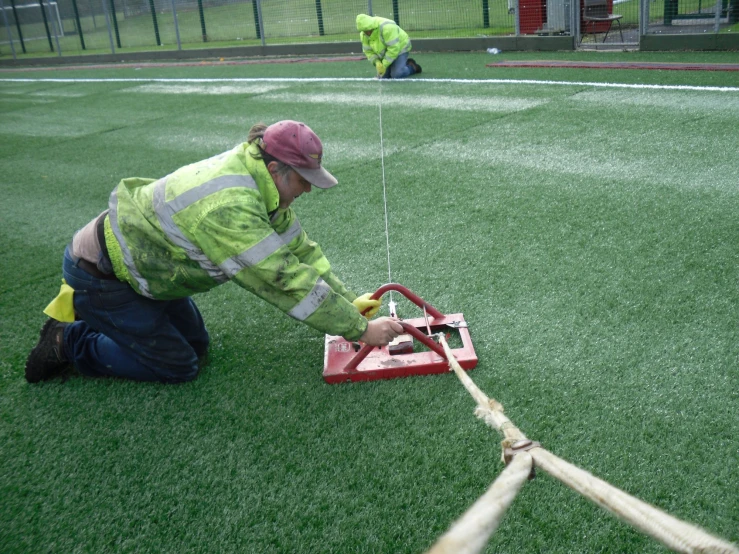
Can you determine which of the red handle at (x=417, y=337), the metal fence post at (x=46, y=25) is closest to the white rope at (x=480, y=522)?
the red handle at (x=417, y=337)

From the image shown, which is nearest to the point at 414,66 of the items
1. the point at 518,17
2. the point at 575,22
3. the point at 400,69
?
the point at 400,69

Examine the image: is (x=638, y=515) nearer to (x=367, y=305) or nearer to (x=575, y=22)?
(x=367, y=305)

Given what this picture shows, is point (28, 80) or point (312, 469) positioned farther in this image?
point (28, 80)

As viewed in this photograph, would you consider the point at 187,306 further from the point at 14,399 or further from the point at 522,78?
the point at 522,78

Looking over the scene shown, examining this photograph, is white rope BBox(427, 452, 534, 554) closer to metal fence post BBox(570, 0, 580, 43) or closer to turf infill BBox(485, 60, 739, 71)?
turf infill BBox(485, 60, 739, 71)

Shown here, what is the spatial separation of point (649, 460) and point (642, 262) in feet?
5.54

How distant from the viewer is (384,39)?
10.9 m

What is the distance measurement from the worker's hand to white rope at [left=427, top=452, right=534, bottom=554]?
1.36m

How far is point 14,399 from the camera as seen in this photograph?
11.1 feet

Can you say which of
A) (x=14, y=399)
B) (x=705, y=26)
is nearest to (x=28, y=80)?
(x=705, y=26)

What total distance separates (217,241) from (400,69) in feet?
29.7

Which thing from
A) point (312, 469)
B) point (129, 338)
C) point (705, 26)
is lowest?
point (312, 469)

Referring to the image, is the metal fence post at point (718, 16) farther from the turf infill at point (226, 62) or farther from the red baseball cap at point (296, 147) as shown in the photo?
the red baseball cap at point (296, 147)

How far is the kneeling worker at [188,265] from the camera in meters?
2.77
